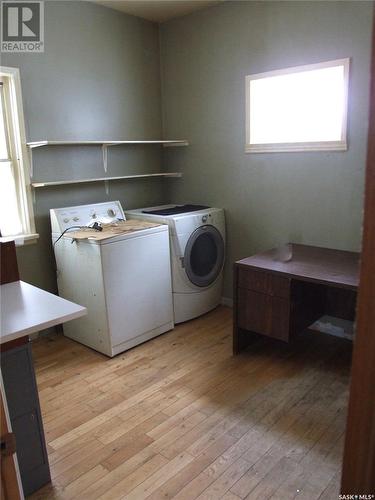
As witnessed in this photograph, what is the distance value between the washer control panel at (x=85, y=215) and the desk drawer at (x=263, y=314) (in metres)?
1.35

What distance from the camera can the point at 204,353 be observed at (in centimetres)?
285

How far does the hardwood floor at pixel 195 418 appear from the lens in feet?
5.62

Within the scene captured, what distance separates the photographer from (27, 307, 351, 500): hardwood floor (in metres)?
1.71

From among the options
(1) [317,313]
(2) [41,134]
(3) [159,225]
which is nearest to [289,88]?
(3) [159,225]

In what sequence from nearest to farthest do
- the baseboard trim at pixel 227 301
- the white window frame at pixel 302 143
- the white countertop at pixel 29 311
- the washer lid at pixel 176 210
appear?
the white countertop at pixel 29 311 → the white window frame at pixel 302 143 → the washer lid at pixel 176 210 → the baseboard trim at pixel 227 301

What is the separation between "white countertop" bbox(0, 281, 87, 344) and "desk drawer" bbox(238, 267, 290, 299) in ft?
4.70

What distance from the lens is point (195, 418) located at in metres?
2.14

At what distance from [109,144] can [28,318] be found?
232 cm

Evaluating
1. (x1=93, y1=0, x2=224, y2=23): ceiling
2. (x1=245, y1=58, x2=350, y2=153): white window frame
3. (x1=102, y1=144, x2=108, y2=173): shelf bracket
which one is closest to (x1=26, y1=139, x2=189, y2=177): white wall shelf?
(x1=102, y1=144, x2=108, y2=173): shelf bracket

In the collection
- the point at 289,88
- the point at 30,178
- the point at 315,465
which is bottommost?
the point at 315,465

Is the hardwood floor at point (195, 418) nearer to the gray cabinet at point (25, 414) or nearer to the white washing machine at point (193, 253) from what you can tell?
the gray cabinet at point (25, 414)

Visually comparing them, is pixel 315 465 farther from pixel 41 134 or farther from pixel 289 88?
pixel 41 134

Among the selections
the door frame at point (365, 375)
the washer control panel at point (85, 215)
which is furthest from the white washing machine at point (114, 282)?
the door frame at point (365, 375)

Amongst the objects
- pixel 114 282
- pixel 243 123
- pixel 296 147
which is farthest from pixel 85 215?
pixel 296 147
